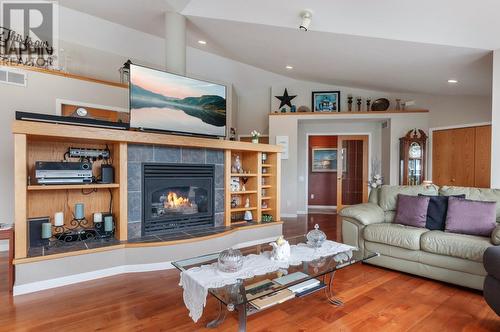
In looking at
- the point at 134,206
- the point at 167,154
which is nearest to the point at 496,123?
the point at 167,154

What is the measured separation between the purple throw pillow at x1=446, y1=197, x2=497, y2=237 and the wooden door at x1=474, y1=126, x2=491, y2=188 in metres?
2.54

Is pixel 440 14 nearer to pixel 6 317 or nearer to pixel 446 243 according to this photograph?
pixel 446 243

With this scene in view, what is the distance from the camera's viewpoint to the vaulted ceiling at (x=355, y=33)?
10.5 feet

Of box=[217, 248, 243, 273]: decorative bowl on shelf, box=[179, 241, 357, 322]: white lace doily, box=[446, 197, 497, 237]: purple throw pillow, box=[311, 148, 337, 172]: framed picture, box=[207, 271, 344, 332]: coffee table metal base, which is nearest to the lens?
box=[207, 271, 344, 332]: coffee table metal base

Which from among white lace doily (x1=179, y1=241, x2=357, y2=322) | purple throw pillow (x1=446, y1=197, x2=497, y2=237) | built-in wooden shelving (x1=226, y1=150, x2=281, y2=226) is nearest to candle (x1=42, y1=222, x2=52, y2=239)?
white lace doily (x1=179, y1=241, x2=357, y2=322)

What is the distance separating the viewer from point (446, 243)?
8.54 ft

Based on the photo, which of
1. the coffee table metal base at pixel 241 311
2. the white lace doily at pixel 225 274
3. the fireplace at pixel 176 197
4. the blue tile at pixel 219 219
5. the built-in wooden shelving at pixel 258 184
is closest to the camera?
the coffee table metal base at pixel 241 311

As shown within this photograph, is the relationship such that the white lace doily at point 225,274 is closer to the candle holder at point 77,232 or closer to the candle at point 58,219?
the candle holder at point 77,232

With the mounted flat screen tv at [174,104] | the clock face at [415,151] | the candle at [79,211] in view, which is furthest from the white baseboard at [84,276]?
the clock face at [415,151]

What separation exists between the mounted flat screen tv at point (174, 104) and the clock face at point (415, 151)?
13.5 ft

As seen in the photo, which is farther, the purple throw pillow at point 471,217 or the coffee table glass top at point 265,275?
the purple throw pillow at point 471,217

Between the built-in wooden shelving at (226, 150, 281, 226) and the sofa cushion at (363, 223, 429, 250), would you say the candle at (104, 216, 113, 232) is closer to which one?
the built-in wooden shelving at (226, 150, 281, 226)

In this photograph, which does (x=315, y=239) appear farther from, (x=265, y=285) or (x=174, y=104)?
(x=174, y=104)

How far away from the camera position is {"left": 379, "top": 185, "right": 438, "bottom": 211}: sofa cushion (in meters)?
3.38
